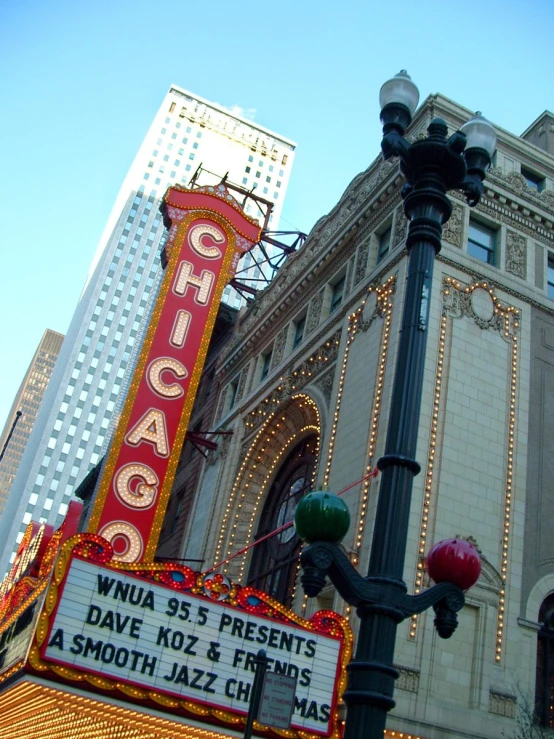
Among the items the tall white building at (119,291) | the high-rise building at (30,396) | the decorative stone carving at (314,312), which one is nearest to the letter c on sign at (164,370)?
the decorative stone carving at (314,312)

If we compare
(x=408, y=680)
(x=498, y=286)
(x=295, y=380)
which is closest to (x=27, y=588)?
(x=408, y=680)

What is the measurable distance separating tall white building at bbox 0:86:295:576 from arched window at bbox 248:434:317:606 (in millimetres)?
74246

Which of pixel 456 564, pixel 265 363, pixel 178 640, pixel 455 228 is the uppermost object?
pixel 265 363

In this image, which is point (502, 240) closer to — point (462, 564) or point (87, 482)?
point (462, 564)

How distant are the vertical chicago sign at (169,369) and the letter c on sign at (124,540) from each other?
3 cm

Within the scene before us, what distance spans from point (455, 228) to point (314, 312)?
21.1 ft

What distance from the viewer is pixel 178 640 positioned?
44.7 feet

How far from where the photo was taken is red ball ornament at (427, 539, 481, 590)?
753 cm

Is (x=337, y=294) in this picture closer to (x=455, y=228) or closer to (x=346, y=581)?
(x=455, y=228)

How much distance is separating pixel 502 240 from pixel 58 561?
558 inches

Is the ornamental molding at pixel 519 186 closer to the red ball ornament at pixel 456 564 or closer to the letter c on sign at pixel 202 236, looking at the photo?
the letter c on sign at pixel 202 236

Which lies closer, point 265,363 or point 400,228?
point 400,228

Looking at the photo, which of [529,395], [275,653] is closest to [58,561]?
[275,653]

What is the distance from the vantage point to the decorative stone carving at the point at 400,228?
21.1 m
